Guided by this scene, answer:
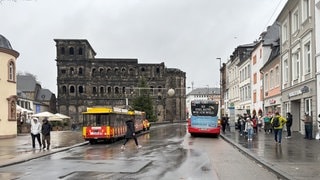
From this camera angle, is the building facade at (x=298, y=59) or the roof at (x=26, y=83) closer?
the building facade at (x=298, y=59)

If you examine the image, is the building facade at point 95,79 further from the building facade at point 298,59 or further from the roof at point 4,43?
the building facade at point 298,59

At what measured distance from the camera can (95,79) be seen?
10412cm

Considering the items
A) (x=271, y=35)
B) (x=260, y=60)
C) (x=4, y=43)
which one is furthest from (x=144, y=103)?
(x=4, y=43)

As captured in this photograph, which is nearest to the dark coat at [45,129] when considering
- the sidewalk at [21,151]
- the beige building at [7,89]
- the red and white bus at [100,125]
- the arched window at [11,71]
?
the sidewalk at [21,151]

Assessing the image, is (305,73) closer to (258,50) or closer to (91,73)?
(258,50)

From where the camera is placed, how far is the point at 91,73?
4075 inches

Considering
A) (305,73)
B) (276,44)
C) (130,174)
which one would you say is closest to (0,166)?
(130,174)

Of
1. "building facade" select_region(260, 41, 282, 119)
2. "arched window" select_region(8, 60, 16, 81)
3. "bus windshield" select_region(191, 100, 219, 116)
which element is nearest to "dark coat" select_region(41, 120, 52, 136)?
"arched window" select_region(8, 60, 16, 81)

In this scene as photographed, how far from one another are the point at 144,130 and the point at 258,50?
16.1 meters

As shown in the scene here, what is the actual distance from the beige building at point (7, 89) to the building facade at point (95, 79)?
59690 mm

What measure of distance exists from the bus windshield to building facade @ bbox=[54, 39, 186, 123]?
2335 inches

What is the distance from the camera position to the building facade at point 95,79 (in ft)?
332

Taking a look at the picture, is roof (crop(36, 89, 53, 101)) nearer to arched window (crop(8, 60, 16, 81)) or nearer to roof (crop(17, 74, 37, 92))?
roof (crop(17, 74, 37, 92))

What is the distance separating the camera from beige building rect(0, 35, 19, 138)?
129 ft
